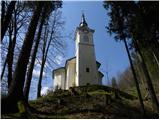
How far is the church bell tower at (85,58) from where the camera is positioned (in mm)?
32500

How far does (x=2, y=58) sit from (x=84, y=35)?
23031mm

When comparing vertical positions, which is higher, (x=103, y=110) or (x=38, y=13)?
(x=38, y=13)

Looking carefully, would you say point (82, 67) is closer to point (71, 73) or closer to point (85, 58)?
point (85, 58)

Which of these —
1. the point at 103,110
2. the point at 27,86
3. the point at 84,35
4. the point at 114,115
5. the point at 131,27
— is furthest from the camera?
the point at 84,35

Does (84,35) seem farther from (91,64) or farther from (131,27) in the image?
(131,27)

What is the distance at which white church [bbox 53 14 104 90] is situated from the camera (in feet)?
107

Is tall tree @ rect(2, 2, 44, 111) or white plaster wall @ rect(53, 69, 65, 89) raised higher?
white plaster wall @ rect(53, 69, 65, 89)

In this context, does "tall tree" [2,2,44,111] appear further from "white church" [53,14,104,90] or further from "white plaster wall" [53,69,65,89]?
"white plaster wall" [53,69,65,89]

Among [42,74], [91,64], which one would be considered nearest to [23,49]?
[42,74]

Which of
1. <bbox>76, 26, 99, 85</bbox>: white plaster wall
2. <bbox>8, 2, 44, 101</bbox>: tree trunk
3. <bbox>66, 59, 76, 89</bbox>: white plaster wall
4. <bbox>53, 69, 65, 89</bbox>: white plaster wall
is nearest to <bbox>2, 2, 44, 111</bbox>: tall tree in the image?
<bbox>8, 2, 44, 101</bbox>: tree trunk

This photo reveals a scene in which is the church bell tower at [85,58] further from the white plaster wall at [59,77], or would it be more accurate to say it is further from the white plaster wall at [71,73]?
the white plaster wall at [59,77]

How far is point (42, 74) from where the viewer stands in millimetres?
20406

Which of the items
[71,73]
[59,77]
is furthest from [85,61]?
[59,77]

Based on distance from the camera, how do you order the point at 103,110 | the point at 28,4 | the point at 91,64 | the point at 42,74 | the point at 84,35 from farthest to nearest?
1. the point at 84,35
2. the point at 91,64
3. the point at 42,74
4. the point at 28,4
5. the point at 103,110
